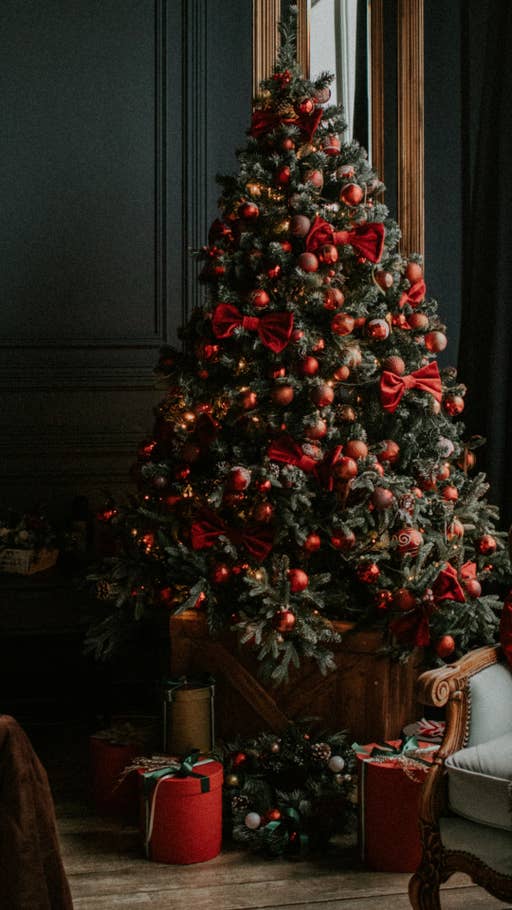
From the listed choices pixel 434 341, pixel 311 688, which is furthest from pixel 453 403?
pixel 311 688

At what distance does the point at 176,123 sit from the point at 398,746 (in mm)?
2903

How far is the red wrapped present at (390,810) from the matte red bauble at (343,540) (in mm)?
628

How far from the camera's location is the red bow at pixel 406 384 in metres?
3.08

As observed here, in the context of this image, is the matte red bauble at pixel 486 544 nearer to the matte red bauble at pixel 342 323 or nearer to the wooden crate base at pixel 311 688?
the wooden crate base at pixel 311 688

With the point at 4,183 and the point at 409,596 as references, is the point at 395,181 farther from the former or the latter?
the point at 409,596

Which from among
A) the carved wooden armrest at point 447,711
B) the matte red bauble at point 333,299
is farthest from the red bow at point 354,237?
the carved wooden armrest at point 447,711

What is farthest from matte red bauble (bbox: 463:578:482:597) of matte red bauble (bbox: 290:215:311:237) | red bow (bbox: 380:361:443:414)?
matte red bauble (bbox: 290:215:311:237)

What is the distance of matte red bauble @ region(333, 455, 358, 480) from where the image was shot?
301cm

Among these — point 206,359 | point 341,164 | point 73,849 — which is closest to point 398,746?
point 73,849

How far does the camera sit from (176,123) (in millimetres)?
4438

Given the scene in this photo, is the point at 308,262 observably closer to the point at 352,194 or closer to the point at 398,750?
the point at 352,194

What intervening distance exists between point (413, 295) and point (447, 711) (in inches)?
56.1

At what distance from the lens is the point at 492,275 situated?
376cm

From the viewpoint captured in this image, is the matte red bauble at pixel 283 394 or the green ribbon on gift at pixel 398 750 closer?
the green ribbon on gift at pixel 398 750
